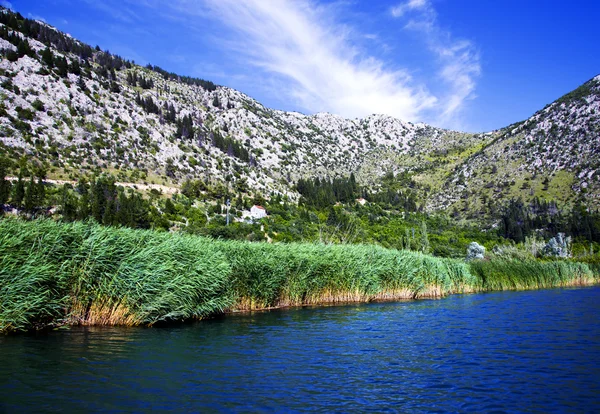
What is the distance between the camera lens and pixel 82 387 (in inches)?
372

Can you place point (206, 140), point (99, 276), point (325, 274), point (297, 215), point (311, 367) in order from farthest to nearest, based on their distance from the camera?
point (206, 140)
point (297, 215)
point (325, 274)
point (99, 276)
point (311, 367)

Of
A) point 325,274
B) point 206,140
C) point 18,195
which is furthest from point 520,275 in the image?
point 206,140

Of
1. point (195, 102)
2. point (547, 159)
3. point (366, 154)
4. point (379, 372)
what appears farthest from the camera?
point (366, 154)

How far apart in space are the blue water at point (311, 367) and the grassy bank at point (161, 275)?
983 mm

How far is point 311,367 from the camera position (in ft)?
37.6

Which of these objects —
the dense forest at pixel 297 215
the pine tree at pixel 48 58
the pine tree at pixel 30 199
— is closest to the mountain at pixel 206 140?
the pine tree at pixel 48 58

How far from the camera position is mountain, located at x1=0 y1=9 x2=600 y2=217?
262 feet

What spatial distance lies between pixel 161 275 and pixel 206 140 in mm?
99981

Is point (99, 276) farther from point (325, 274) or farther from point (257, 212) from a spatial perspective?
point (257, 212)

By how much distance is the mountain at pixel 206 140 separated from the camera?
7981cm

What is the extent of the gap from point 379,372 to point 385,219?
83.6 meters

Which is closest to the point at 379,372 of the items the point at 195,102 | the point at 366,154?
the point at 195,102

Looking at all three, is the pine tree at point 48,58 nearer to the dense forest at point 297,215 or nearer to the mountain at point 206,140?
the mountain at point 206,140

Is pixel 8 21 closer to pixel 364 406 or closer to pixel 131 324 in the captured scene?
pixel 131 324
